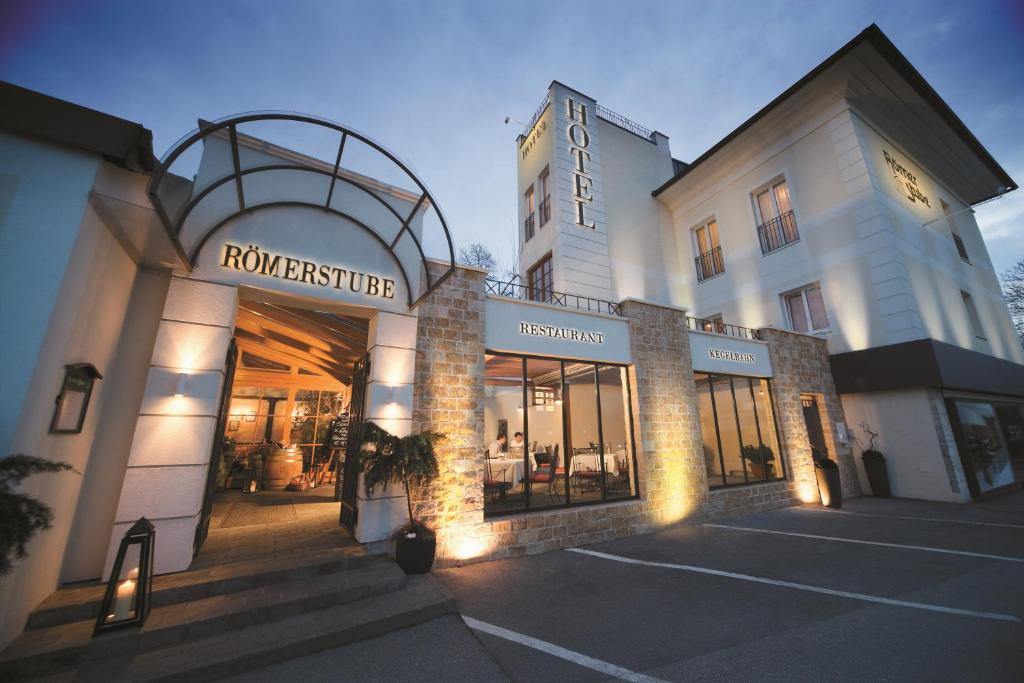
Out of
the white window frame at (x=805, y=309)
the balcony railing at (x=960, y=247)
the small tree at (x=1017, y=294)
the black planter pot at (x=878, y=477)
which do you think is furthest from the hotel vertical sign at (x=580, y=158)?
the small tree at (x=1017, y=294)

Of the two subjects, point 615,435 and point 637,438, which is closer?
point 637,438

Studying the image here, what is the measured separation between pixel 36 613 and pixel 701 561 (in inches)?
258

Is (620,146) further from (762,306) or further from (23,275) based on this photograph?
(23,275)

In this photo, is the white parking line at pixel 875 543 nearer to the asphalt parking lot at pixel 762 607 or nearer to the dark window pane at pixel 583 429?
the asphalt parking lot at pixel 762 607

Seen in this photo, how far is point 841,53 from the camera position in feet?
28.3

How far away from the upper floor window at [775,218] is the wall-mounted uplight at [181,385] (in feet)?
44.0

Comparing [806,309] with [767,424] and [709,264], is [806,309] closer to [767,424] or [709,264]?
[709,264]

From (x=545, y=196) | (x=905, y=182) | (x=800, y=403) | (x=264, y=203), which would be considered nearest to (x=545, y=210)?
(x=545, y=196)

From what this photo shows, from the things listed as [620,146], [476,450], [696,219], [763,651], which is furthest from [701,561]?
[620,146]

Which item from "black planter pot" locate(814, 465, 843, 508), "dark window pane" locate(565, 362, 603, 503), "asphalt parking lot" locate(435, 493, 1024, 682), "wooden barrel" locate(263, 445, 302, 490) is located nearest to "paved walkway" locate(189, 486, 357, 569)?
"wooden barrel" locate(263, 445, 302, 490)

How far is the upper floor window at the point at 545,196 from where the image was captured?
36.6ft

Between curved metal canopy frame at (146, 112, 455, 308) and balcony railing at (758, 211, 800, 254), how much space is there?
10470 mm

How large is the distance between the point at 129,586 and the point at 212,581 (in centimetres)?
63

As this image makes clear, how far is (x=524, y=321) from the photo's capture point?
602 centimetres
